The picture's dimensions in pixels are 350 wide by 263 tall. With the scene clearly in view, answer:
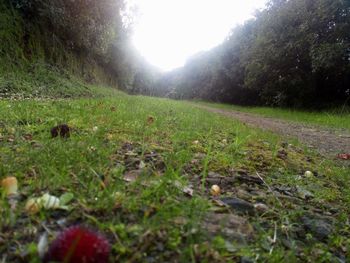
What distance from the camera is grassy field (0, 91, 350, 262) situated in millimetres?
1114

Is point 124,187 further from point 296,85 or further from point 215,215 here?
point 296,85

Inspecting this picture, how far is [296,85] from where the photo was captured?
17.1 m

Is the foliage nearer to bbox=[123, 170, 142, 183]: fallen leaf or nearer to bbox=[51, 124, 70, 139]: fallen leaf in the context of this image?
bbox=[51, 124, 70, 139]: fallen leaf

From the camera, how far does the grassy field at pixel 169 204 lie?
1114mm

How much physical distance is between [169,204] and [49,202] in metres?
0.48

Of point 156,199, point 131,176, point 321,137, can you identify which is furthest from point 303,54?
point 156,199

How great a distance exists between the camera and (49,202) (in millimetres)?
1250

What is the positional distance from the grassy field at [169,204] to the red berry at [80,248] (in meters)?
0.07

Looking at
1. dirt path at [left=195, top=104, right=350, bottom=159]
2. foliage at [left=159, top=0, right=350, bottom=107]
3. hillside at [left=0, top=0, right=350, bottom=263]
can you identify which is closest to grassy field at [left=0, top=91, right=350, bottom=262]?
hillside at [left=0, top=0, right=350, bottom=263]

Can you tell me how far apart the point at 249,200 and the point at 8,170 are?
1270 mm

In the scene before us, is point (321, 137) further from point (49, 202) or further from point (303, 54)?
point (303, 54)

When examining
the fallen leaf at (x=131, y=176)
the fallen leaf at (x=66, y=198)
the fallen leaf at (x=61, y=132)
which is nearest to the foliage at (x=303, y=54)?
the fallen leaf at (x=61, y=132)

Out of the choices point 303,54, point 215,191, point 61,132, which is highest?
point 303,54

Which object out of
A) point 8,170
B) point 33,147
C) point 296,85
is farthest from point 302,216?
point 296,85
